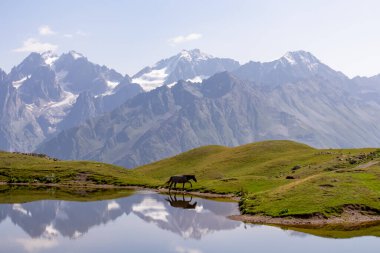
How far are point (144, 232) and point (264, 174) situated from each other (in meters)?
71.9

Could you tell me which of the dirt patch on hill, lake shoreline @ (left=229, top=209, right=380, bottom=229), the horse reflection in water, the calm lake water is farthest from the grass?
lake shoreline @ (left=229, top=209, right=380, bottom=229)

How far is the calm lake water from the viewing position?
55469 mm

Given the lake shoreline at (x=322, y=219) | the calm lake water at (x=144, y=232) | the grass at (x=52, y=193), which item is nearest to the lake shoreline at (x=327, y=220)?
the lake shoreline at (x=322, y=219)

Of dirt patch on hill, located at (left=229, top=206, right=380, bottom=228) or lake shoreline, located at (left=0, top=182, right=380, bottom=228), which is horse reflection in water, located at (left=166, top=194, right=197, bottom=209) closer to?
lake shoreline, located at (left=0, top=182, right=380, bottom=228)

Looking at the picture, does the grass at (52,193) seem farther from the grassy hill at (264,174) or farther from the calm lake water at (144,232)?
the grassy hill at (264,174)

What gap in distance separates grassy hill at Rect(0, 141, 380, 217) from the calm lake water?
10.1 m

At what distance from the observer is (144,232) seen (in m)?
65.2

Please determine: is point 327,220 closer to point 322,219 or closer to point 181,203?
point 322,219

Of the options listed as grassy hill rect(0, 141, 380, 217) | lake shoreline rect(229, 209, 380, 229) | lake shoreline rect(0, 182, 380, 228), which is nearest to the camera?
lake shoreline rect(229, 209, 380, 229)

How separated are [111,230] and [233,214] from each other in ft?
69.4

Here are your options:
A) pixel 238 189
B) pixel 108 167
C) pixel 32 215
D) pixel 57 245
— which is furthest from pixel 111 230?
pixel 108 167

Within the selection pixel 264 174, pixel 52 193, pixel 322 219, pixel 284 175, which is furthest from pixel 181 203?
pixel 264 174

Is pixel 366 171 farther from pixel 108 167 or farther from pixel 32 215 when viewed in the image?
pixel 108 167

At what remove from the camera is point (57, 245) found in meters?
56.1
